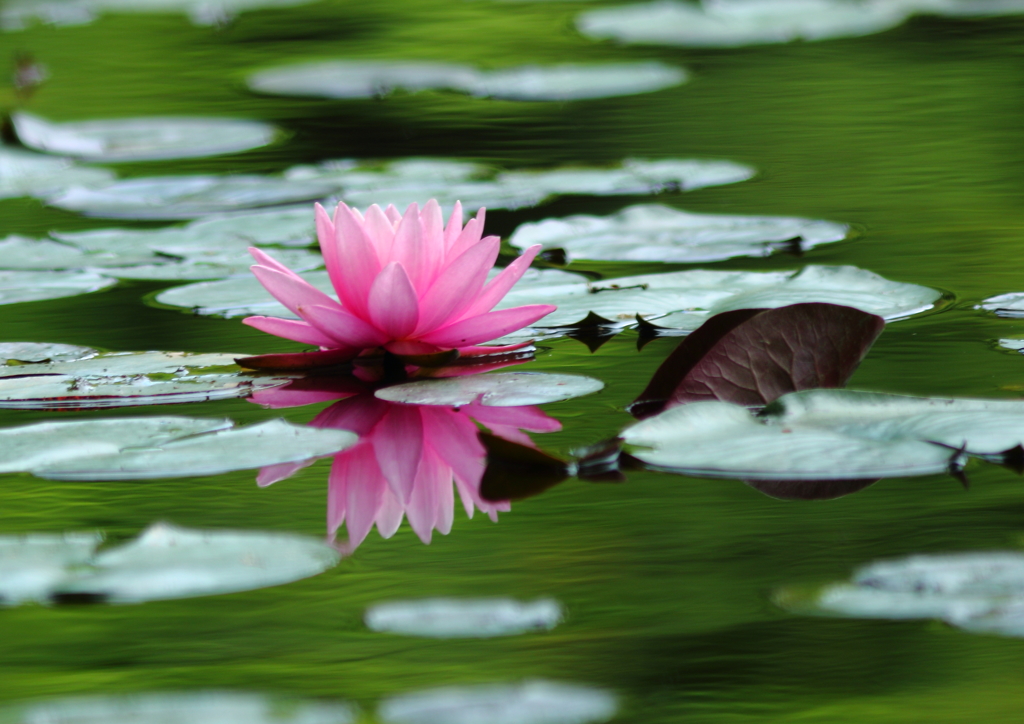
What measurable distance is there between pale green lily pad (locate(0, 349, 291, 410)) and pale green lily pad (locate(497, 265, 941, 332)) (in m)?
0.44

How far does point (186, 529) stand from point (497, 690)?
416 mm

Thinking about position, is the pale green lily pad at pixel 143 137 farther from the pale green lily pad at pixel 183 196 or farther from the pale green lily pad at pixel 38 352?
the pale green lily pad at pixel 38 352

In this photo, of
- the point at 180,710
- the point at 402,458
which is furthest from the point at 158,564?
the point at 402,458

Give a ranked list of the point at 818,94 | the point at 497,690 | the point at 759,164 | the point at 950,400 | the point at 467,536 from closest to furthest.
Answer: the point at 497,690, the point at 467,536, the point at 950,400, the point at 759,164, the point at 818,94

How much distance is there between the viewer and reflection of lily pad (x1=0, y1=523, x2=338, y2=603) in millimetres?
1029

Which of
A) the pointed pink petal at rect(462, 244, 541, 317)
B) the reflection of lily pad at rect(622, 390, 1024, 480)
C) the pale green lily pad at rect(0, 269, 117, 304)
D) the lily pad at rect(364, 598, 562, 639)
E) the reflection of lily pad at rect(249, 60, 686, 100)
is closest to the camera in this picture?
the lily pad at rect(364, 598, 562, 639)

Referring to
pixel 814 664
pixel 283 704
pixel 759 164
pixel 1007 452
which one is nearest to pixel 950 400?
pixel 1007 452

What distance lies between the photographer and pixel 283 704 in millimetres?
856

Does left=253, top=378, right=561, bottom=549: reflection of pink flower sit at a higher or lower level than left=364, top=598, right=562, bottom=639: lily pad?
higher

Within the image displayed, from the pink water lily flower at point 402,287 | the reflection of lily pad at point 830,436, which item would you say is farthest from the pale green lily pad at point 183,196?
the reflection of lily pad at point 830,436

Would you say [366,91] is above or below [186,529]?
above

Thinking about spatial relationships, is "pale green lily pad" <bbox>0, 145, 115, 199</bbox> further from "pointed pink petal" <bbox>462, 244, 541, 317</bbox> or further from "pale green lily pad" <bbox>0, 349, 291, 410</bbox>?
"pointed pink petal" <bbox>462, 244, 541, 317</bbox>

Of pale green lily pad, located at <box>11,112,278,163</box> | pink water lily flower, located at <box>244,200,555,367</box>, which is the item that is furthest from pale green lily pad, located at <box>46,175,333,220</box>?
pink water lily flower, located at <box>244,200,555,367</box>

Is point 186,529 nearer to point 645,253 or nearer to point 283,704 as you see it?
point 283,704
